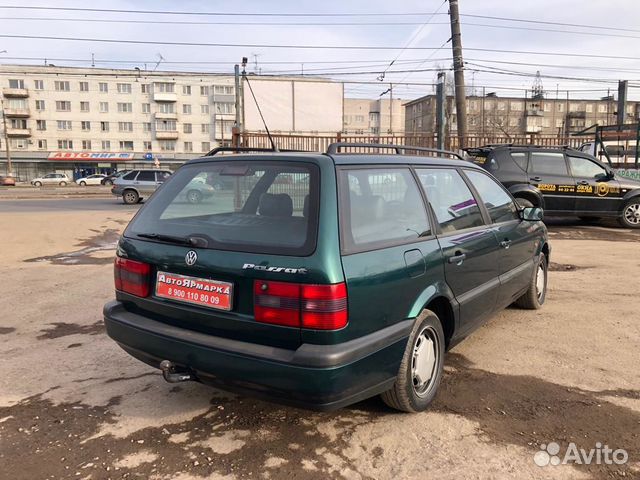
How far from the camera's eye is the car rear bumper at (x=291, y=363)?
2385 mm

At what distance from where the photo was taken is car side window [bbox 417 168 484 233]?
3383 mm

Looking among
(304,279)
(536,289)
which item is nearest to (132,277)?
(304,279)

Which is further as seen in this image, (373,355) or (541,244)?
(541,244)

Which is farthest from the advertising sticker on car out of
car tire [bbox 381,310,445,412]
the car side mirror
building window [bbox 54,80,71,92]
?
building window [bbox 54,80,71,92]

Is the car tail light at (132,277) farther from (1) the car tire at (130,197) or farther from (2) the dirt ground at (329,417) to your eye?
(1) the car tire at (130,197)

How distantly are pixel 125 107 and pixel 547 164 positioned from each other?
239ft

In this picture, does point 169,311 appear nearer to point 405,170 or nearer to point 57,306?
point 405,170

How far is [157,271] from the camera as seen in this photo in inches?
115

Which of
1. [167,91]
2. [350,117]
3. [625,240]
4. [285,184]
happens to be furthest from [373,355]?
[350,117]

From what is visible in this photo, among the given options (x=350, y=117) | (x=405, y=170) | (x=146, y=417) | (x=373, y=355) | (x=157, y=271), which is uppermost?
(x=350, y=117)

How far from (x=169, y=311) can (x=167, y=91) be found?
7731 cm

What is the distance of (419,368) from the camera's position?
10.0 feet

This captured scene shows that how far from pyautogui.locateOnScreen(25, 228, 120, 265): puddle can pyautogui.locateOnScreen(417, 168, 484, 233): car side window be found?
632 centimetres

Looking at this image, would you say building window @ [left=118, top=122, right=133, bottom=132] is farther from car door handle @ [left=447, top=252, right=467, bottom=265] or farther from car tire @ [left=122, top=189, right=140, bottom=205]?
car door handle @ [left=447, top=252, right=467, bottom=265]
